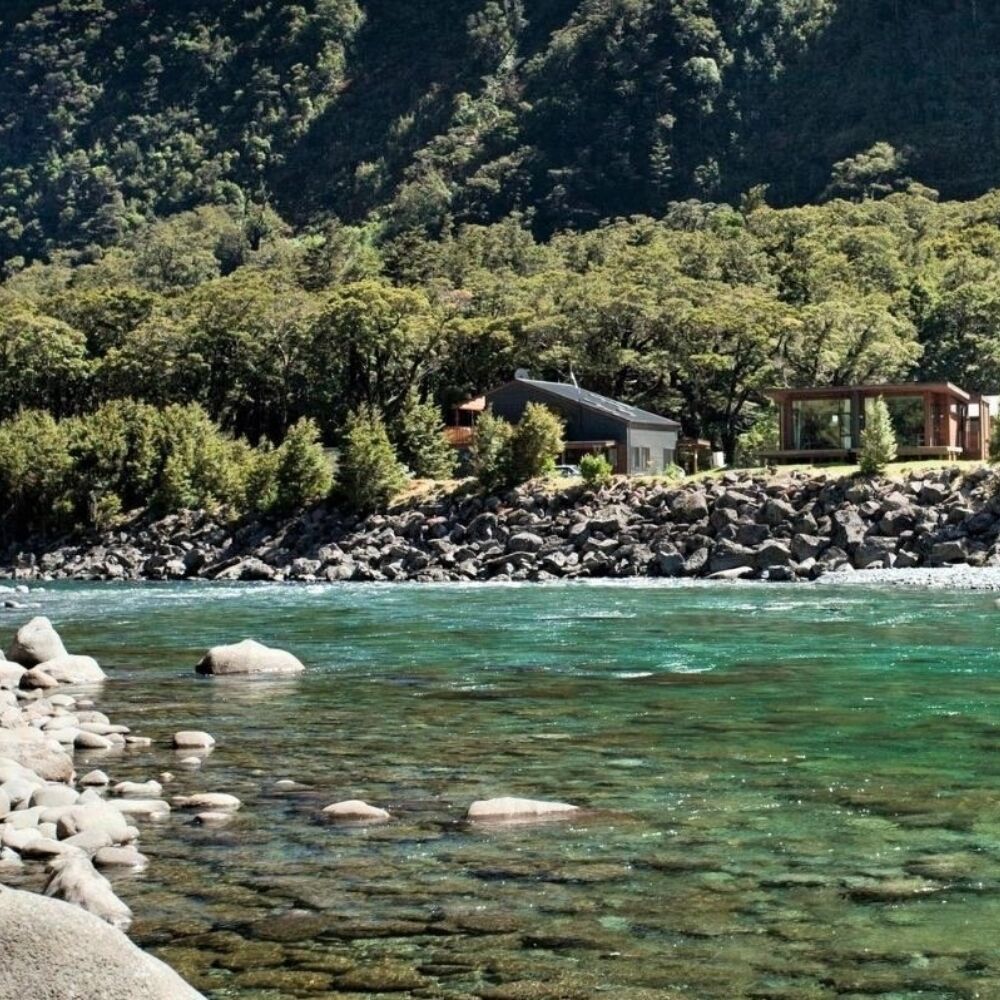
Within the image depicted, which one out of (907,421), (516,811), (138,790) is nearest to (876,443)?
(907,421)

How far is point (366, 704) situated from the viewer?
78.2 ft

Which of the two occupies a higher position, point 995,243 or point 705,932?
point 995,243

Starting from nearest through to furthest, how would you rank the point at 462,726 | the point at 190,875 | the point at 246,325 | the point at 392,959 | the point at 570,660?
the point at 392,959, the point at 190,875, the point at 462,726, the point at 570,660, the point at 246,325

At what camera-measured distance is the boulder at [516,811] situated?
14906 millimetres

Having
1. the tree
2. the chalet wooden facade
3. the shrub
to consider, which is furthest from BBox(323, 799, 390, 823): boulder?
the tree

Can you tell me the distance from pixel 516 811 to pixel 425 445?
72097mm

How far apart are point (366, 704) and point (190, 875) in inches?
431

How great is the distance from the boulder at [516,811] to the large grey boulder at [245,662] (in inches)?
544

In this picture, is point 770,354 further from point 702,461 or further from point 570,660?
point 570,660

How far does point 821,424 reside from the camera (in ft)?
249

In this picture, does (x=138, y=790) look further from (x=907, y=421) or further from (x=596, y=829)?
(x=907, y=421)

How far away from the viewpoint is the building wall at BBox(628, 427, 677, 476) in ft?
274

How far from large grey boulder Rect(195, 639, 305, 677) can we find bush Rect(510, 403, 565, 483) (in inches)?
1843

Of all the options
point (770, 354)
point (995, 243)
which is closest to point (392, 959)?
point (770, 354)
